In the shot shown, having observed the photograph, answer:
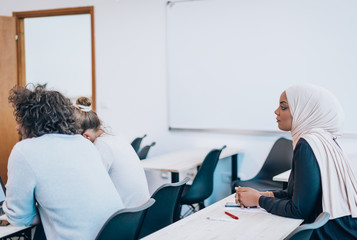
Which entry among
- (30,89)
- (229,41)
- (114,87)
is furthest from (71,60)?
(30,89)

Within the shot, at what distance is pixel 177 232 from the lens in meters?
1.72

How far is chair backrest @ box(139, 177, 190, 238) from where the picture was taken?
83.0 inches

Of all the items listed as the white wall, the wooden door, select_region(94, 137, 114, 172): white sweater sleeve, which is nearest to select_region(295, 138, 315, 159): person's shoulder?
select_region(94, 137, 114, 172): white sweater sleeve

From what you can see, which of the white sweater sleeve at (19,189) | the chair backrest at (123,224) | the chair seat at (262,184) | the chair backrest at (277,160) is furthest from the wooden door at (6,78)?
the chair backrest at (123,224)

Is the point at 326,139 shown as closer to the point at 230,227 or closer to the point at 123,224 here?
the point at 230,227

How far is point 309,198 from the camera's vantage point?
1803mm

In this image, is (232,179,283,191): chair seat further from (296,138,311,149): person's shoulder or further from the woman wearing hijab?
(296,138,311,149): person's shoulder

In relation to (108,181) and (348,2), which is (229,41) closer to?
(348,2)

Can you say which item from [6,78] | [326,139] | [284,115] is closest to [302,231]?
[326,139]

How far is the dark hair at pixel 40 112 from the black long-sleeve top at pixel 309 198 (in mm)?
1047

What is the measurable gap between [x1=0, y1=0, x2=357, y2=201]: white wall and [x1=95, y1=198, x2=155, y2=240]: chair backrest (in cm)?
282

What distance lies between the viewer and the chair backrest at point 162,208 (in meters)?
2.11

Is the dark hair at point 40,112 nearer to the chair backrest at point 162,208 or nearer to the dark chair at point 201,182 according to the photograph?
the chair backrest at point 162,208

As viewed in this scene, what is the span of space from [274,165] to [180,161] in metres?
0.97
